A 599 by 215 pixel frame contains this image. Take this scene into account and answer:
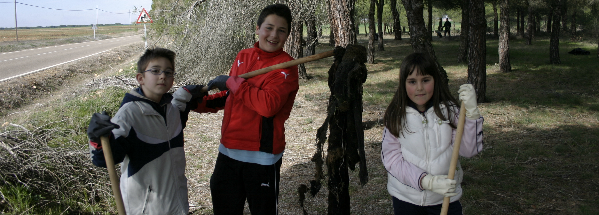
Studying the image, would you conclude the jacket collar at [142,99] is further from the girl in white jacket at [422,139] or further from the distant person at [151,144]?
the girl in white jacket at [422,139]

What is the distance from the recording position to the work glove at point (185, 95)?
2292 millimetres

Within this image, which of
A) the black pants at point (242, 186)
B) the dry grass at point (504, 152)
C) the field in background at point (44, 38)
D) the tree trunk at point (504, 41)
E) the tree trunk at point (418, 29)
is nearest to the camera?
the black pants at point (242, 186)

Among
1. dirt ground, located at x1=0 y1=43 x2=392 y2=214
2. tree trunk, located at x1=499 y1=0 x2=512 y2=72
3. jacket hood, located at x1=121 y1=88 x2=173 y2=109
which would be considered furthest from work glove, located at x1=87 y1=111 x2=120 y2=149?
tree trunk, located at x1=499 y1=0 x2=512 y2=72

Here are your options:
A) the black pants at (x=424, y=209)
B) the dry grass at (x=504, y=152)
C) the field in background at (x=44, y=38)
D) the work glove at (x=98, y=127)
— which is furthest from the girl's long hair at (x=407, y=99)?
the field in background at (x=44, y=38)

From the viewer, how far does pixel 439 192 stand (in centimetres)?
191

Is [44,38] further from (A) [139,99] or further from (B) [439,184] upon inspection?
(B) [439,184]

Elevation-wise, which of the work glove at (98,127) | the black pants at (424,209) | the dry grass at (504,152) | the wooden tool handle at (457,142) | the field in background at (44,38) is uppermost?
the field in background at (44,38)

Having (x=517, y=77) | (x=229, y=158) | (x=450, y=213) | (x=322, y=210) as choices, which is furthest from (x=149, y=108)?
(x=517, y=77)

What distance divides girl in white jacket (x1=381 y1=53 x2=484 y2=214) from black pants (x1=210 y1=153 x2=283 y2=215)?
685 millimetres

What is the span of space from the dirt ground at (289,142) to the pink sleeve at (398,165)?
159 cm

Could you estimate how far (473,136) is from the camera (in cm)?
192

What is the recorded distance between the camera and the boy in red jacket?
7.23ft

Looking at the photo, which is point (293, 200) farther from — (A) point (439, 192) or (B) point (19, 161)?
(B) point (19, 161)

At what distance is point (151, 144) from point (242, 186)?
1.90 feet
